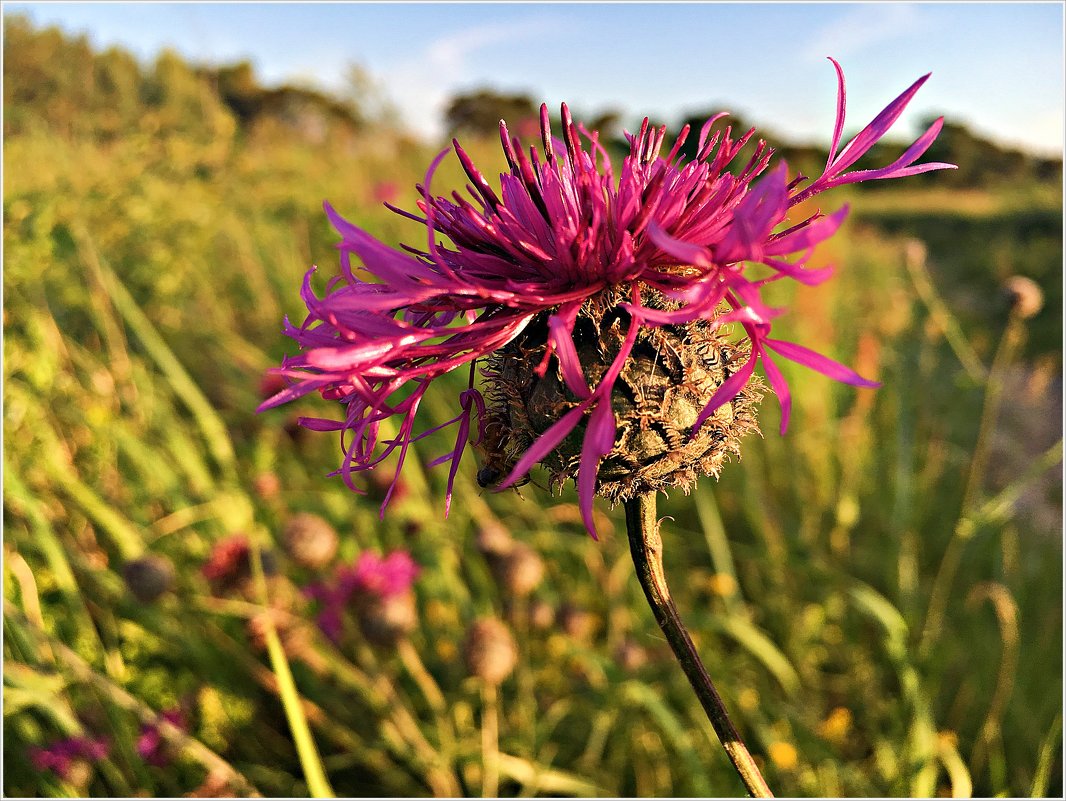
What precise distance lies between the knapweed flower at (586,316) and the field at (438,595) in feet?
1.49

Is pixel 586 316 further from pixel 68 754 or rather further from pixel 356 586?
pixel 68 754

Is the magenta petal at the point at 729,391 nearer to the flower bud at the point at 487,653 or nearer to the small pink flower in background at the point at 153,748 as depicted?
the flower bud at the point at 487,653

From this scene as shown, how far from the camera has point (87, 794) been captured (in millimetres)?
1438

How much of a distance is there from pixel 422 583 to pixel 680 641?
1399mm

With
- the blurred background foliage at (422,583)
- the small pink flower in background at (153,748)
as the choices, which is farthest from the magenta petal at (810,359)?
the small pink flower in background at (153,748)

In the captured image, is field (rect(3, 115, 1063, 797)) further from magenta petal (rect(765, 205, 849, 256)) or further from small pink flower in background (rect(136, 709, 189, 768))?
magenta petal (rect(765, 205, 849, 256))

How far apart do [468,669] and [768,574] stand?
3.55 feet

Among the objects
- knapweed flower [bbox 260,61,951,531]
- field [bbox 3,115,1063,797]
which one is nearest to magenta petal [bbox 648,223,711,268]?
knapweed flower [bbox 260,61,951,531]

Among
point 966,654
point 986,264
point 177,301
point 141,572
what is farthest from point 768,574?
point 986,264

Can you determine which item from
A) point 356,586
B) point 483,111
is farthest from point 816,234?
point 483,111

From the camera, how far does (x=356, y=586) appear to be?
149 centimetres

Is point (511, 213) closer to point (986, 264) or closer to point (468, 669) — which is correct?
point (468, 669)

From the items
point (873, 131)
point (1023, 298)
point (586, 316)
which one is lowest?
point (1023, 298)

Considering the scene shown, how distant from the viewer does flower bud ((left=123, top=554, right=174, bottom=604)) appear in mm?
1314
